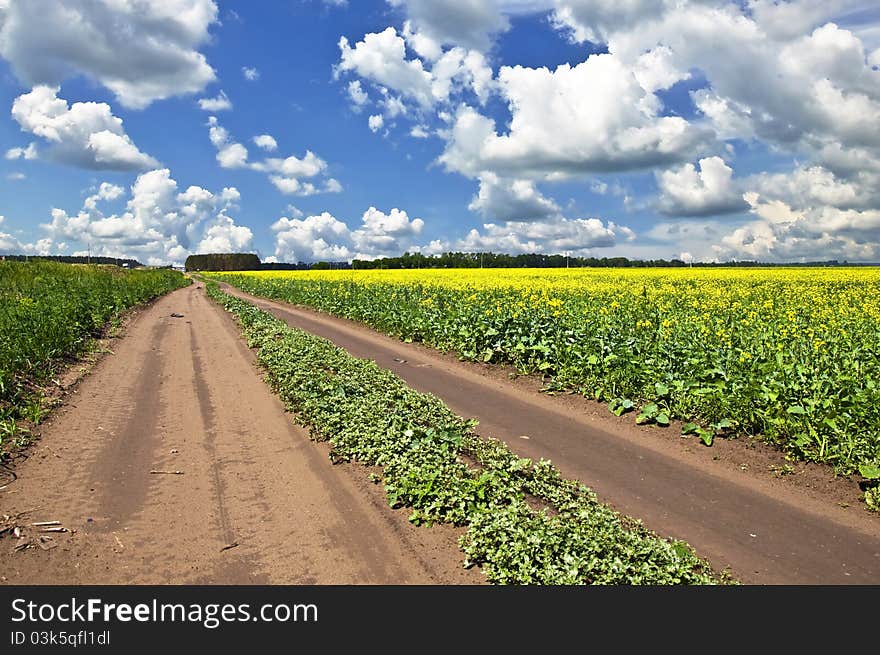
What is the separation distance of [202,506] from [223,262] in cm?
14671

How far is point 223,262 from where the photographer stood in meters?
143

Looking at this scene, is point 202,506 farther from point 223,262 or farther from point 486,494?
point 223,262

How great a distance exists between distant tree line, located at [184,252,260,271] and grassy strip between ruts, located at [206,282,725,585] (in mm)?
124663

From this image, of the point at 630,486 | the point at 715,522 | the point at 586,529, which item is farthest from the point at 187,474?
the point at 715,522

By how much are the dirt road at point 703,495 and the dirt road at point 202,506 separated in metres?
2.51

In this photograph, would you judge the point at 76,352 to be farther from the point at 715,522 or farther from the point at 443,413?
the point at 715,522

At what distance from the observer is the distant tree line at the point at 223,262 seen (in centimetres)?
13525

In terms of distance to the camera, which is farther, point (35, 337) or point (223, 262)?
point (223, 262)

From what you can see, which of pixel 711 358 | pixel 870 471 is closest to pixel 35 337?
pixel 711 358

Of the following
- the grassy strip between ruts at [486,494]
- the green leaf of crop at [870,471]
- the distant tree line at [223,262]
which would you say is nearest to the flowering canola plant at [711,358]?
the green leaf of crop at [870,471]

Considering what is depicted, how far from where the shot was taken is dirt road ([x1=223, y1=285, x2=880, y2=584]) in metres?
5.48

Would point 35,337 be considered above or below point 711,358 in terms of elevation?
above
